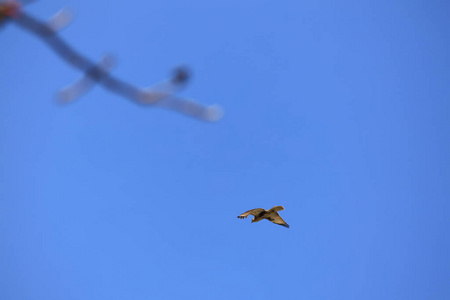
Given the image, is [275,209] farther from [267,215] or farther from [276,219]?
[276,219]

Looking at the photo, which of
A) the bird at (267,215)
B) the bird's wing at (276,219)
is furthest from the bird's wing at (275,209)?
the bird's wing at (276,219)

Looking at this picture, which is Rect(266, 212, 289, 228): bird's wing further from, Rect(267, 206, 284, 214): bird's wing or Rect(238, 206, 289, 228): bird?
Rect(267, 206, 284, 214): bird's wing

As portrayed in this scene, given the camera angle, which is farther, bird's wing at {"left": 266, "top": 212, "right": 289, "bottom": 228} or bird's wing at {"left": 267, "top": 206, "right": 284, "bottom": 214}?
bird's wing at {"left": 266, "top": 212, "right": 289, "bottom": 228}

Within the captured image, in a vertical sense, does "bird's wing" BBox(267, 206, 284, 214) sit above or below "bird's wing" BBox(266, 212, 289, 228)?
below

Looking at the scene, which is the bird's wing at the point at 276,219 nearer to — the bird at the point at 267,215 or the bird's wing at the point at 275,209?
the bird at the point at 267,215

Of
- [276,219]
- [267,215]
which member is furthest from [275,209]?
[276,219]

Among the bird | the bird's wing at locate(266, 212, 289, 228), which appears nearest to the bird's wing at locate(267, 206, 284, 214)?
the bird

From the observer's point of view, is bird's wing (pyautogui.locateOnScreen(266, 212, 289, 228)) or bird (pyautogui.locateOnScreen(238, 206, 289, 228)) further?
bird's wing (pyautogui.locateOnScreen(266, 212, 289, 228))

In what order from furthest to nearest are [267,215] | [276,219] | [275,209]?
[276,219], [267,215], [275,209]
